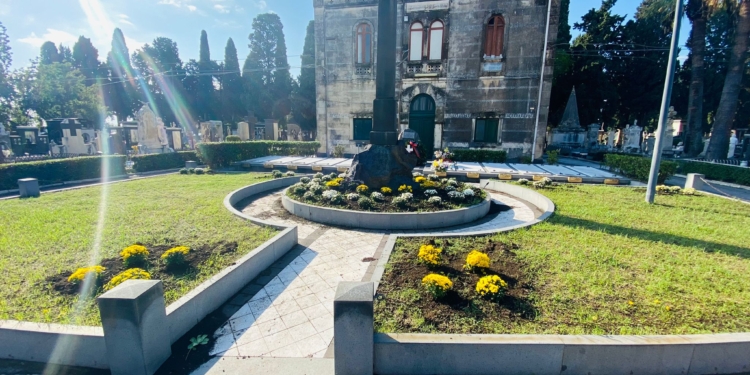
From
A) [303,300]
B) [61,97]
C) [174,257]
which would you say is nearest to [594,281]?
[303,300]

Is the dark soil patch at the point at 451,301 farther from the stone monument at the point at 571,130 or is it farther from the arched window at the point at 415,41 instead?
the stone monument at the point at 571,130

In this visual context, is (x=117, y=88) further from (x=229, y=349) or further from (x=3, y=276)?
(x=229, y=349)

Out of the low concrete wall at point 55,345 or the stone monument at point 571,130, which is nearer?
the low concrete wall at point 55,345

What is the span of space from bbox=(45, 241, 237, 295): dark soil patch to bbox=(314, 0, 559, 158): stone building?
17847 millimetres

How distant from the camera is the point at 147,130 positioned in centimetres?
2291

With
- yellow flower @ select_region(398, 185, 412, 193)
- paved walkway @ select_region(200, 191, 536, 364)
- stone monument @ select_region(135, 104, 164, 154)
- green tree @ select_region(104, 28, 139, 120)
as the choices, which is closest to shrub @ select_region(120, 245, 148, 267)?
paved walkway @ select_region(200, 191, 536, 364)

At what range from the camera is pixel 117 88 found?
150 ft

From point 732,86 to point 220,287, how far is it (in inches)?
1177

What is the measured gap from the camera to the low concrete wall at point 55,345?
3260 mm

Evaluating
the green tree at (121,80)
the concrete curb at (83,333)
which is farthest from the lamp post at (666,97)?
the green tree at (121,80)

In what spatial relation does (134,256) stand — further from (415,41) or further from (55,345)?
(415,41)

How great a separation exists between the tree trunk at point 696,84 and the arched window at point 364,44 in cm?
2094

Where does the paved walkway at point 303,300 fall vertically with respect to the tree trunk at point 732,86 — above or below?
below

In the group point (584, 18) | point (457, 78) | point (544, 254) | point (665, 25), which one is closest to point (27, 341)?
point (544, 254)
